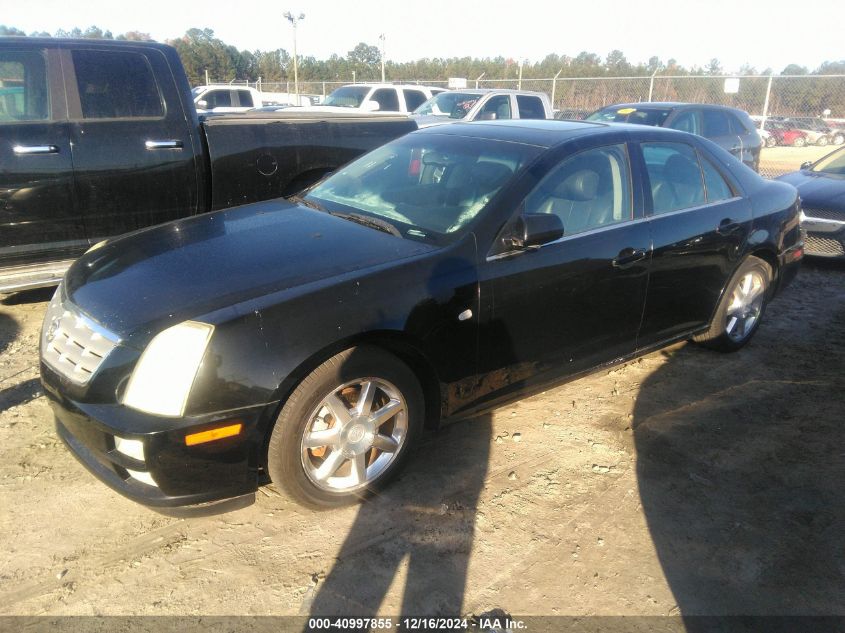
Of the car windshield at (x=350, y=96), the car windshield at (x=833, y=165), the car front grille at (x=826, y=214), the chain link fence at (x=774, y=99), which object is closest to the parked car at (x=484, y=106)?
the car windshield at (x=350, y=96)

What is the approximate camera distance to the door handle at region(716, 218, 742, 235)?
4.27 m

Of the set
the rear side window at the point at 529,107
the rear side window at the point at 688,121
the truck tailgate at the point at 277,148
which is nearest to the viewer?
the truck tailgate at the point at 277,148

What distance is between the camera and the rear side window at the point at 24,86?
4.66m

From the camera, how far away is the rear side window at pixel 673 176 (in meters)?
3.97

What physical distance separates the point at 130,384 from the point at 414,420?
1.27 meters

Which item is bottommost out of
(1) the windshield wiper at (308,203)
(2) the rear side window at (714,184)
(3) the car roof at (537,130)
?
(1) the windshield wiper at (308,203)

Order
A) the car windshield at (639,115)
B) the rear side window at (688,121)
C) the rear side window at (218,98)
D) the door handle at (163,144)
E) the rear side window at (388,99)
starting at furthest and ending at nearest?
the rear side window at (218,98)
the rear side window at (388,99)
the car windshield at (639,115)
the rear side window at (688,121)
the door handle at (163,144)

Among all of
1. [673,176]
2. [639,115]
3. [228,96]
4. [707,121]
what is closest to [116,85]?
[673,176]

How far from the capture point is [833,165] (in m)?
8.27

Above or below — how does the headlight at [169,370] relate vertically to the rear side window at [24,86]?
below

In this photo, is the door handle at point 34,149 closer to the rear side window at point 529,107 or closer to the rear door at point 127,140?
the rear door at point 127,140

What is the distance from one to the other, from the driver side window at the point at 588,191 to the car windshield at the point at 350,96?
11017mm

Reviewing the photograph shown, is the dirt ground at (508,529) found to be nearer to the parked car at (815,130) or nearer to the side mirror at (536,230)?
the side mirror at (536,230)

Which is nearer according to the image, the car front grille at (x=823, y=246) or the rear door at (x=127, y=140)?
the rear door at (x=127, y=140)
